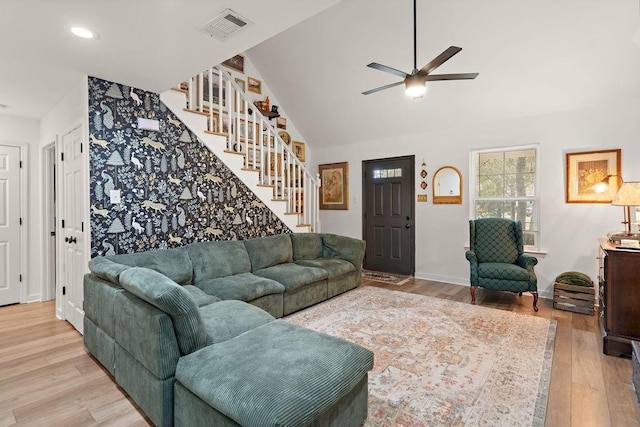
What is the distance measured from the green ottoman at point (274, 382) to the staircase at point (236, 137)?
2.62m

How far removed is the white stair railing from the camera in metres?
3.85

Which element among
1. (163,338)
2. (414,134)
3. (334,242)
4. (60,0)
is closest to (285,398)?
(163,338)

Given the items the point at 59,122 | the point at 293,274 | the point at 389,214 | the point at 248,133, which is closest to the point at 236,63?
the point at 248,133

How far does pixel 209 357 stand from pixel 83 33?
90.7 inches

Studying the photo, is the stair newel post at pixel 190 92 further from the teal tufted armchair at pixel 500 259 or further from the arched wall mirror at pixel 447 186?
the teal tufted armchair at pixel 500 259

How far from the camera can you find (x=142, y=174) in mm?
3260

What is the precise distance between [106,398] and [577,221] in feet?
17.3

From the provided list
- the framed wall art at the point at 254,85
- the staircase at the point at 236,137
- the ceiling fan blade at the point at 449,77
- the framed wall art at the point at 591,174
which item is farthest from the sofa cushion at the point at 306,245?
the framed wall art at the point at 591,174

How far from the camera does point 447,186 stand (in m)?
5.11

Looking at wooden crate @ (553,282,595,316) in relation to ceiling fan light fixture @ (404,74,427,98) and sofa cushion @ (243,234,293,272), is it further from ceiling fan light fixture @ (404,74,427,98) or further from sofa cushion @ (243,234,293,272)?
sofa cushion @ (243,234,293,272)

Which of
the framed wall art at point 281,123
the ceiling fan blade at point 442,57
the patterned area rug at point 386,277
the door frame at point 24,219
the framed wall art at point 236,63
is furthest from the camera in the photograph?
the framed wall art at point 281,123

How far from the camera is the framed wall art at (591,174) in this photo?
3832 millimetres

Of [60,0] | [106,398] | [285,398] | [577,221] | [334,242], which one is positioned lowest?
[106,398]

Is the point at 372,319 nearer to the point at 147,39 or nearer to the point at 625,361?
the point at 625,361
